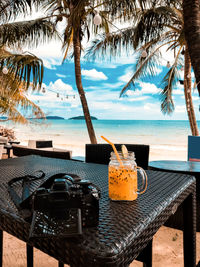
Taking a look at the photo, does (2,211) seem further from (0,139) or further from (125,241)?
(0,139)

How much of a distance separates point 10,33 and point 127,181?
4520 mm

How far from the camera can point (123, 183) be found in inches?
23.4

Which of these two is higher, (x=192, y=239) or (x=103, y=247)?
(x=103, y=247)

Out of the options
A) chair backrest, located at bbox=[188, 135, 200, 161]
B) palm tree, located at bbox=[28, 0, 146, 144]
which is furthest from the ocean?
chair backrest, located at bbox=[188, 135, 200, 161]

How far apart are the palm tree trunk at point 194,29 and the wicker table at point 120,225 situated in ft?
5.54

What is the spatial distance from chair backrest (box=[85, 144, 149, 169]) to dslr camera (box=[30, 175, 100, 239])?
1.17 metres

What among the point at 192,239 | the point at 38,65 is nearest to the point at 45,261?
the point at 192,239

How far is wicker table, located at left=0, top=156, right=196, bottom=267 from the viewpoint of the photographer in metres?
0.39

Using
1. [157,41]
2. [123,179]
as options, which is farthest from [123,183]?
[157,41]

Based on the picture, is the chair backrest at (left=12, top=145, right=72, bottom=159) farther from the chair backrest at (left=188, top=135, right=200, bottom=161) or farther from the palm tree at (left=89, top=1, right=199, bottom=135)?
the palm tree at (left=89, top=1, right=199, bottom=135)

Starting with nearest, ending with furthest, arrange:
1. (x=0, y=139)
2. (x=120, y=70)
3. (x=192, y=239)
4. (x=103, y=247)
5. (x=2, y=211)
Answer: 1. (x=103, y=247)
2. (x=2, y=211)
3. (x=192, y=239)
4. (x=0, y=139)
5. (x=120, y=70)

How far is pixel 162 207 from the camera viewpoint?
0.59 metres

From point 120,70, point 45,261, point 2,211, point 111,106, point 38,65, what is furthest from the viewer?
point 120,70

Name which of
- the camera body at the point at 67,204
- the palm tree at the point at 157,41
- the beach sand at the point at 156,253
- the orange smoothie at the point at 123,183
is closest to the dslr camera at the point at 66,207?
the camera body at the point at 67,204
